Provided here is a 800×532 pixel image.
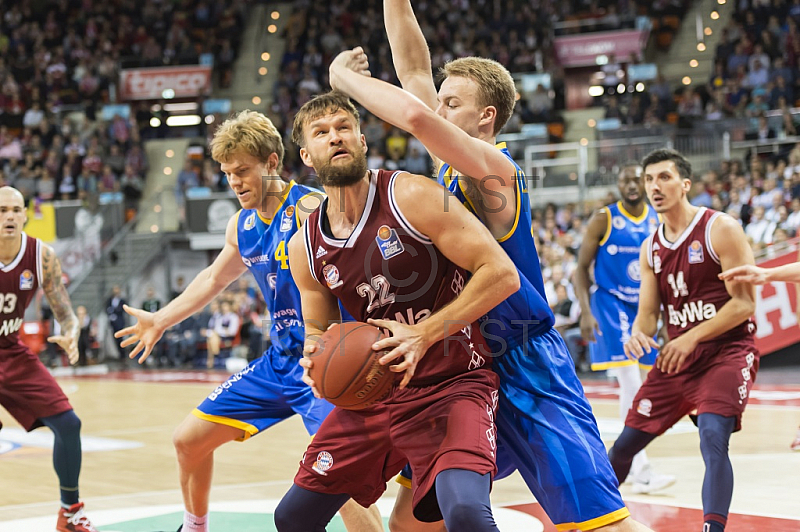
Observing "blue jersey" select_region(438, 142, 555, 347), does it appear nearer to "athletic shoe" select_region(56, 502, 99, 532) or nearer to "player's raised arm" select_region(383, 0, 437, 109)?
"player's raised arm" select_region(383, 0, 437, 109)

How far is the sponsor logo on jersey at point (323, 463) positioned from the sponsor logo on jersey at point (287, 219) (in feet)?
5.12

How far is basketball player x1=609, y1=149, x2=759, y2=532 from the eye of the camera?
15.6 feet

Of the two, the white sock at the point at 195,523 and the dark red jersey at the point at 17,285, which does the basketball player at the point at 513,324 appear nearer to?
the white sock at the point at 195,523

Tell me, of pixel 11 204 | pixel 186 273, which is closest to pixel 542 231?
pixel 186 273

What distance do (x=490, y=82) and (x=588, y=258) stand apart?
3.45 meters

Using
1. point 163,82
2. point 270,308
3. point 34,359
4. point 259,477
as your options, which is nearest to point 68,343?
point 34,359

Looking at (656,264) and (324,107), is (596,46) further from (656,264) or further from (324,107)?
(324,107)

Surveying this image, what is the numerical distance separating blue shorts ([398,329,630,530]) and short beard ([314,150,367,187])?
854 millimetres

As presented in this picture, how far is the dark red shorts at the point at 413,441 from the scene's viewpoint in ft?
10.7

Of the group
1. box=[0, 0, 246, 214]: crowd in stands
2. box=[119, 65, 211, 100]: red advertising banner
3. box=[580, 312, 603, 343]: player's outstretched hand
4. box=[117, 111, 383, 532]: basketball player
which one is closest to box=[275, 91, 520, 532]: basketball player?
box=[117, 111, 383, 532]: basketball player

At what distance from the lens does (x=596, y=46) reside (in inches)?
857

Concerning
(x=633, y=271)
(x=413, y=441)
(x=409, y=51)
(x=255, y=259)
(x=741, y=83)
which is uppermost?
(x=741, y=83)

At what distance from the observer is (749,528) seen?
4.97m

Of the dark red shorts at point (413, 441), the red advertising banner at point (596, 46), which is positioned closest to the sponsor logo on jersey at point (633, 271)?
the dark red shorts at point (413, 441)
